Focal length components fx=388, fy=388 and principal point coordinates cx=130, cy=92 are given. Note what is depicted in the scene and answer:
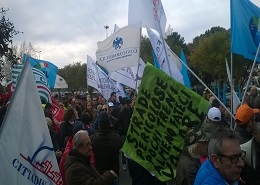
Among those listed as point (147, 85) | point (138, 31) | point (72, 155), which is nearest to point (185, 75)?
point (138, 31)

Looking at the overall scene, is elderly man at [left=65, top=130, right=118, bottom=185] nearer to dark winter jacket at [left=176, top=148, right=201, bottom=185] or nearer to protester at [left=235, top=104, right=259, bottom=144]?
dark winter jacket at [left=176, top=148, right=201, bottom=185]

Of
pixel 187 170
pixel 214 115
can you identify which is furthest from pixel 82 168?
pixel 214 115

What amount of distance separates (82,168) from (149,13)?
12.1 ft

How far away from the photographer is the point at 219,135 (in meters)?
2.63

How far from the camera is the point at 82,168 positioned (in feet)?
12.8

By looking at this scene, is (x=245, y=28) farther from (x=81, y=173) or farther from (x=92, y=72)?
(x=92, y=72)

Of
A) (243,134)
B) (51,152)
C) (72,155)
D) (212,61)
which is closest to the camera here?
(51,152)

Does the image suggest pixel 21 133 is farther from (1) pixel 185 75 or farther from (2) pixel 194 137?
(1) pixel 185 75

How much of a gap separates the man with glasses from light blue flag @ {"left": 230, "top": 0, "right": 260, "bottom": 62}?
3661mm

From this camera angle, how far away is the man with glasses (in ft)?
8.22

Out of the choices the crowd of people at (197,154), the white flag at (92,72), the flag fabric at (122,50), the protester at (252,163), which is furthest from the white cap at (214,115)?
the white flag at (92,72)

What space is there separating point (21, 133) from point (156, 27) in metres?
4.00

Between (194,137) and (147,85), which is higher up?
(147,85)

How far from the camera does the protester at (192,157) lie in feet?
11.3
